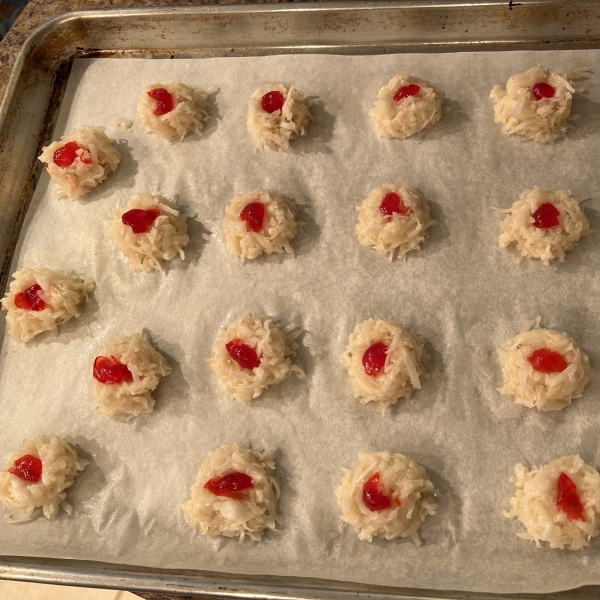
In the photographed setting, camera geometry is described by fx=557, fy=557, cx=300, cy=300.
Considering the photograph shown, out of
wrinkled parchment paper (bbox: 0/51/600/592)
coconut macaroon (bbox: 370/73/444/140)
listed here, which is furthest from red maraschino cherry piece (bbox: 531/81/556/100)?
coconut macaroon (bbox: 370/73/444/140)

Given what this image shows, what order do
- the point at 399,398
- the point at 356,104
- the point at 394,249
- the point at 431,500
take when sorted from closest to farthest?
the point at 431,500
the point at 399,398
the point at 394,249
the point at 356,104

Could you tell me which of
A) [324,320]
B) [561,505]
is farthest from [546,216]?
[561,505]

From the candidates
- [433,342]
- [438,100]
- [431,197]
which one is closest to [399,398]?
[433,342]

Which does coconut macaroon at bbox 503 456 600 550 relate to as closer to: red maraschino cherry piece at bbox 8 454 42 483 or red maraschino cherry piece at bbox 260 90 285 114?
red maraschino cherry piece at bbox 8 454 42 483

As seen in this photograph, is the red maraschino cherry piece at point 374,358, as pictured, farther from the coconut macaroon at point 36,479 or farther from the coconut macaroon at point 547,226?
the coconut macaroon at point 36,479

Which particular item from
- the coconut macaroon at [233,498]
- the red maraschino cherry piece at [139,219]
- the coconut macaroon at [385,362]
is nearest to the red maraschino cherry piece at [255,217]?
the red maraschino cherry piece at [139,219]

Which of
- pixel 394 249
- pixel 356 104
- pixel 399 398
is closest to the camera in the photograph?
pixel 399 398

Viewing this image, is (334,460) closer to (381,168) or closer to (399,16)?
(381,168)
